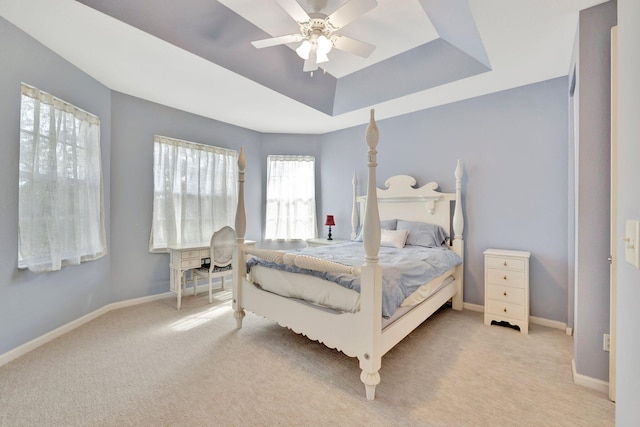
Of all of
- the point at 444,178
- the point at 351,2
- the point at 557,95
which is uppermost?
the point at 351,2

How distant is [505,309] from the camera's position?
2.84 meters

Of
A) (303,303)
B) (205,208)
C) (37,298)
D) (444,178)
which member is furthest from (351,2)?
(37,298)

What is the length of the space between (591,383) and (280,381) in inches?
84.1

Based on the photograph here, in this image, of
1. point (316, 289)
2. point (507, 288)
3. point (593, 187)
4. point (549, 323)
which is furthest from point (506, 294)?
point (316, 289)

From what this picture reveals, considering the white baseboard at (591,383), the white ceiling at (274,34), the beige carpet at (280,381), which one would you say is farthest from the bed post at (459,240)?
the white baseboard at (591,383)

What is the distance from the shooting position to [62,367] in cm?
211

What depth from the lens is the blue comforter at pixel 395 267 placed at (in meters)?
1.99

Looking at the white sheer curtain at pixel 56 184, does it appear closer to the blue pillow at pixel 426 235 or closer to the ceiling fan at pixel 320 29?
the ceiling fan at pixel 320 29

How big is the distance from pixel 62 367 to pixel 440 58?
4.42m

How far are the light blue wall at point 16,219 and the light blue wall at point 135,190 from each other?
1.38 feet

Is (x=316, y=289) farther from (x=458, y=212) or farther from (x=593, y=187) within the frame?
(x=458, y=212)

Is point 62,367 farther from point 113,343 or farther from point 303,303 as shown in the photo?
point 303,303

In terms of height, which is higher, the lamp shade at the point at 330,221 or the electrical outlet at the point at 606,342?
the lamp shade at the point at 330,221

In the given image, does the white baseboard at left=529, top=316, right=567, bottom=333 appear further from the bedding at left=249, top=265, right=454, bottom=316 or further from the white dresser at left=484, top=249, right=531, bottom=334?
the bedding at left=249, top=265, right=454, bottom=316
